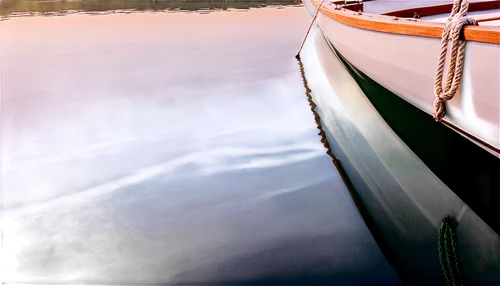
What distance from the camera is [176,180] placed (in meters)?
3.70

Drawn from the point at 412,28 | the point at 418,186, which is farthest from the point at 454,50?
the point at 418,186

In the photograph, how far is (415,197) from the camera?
3.20 meters

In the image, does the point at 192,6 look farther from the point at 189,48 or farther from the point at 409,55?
the point at 409,55

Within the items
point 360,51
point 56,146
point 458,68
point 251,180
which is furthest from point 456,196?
point 56,146

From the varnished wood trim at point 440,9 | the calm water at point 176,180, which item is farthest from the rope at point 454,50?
the varnished wood trim at point 440,9

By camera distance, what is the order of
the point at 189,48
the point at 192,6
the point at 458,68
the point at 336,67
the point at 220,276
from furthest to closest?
1. the point at 192,6
2. the point at 189,48
3. the point at 336,67
4. the point at 458,68
5. the point at 220,276

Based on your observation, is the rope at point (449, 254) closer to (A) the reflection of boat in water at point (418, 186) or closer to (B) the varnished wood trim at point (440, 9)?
(A) the reflection of boat in water at point (418, 186)

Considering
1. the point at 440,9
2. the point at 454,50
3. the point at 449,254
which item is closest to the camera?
the point at 449,254

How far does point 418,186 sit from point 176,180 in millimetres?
1958

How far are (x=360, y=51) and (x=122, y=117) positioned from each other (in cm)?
298

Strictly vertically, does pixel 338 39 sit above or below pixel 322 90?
above

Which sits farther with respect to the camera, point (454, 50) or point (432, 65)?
point (432, 65)

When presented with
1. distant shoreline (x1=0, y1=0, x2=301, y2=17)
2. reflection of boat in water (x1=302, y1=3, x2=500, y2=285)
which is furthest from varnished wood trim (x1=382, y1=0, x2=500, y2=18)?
distant shoreline (x1=0, y1=0, x2=301, y2=17)

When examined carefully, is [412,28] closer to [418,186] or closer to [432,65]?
[432,65]
